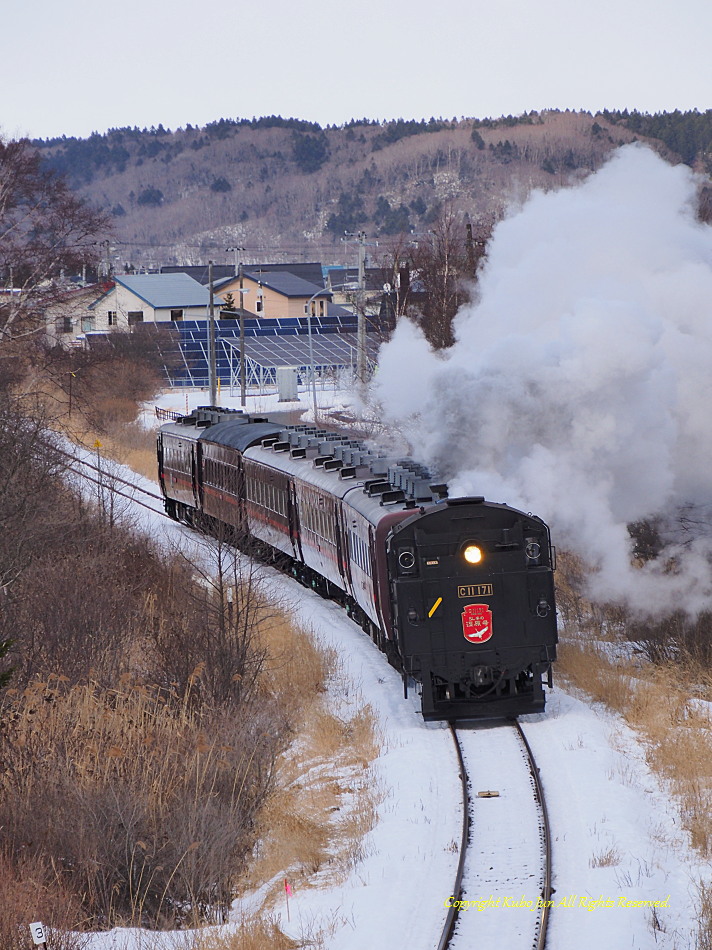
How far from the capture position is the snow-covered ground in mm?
10344

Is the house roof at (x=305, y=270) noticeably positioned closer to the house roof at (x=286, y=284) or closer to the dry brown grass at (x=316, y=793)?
the house roof at (x=286, y=284)

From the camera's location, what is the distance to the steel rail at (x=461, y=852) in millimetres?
10219

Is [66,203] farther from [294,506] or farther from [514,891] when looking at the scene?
[514,891]

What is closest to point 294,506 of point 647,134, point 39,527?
point 39,527

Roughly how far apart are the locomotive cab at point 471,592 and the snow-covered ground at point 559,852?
3.30 ft

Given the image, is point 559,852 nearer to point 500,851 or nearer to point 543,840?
point 543,840

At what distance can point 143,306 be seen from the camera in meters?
95.4

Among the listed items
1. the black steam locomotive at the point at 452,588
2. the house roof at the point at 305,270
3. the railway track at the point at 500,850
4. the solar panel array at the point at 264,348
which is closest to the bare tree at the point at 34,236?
the black steam locomotive at the point at 452,588

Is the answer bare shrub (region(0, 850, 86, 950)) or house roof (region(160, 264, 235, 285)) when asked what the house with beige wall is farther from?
bare shrub (region(0, 850, 86, 950))

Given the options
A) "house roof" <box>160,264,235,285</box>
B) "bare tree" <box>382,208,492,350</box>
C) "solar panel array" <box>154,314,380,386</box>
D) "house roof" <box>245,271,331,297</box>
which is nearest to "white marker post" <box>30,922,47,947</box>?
"bare tree" <box>382,208,492,350</box>

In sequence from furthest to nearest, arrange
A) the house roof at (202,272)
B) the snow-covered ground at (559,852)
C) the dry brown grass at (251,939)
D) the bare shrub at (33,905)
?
the house roof at (202,272)
the snow-covered ground at (559,852)
the dry brown grass at (251,939)
the bare shrub at (33,905)

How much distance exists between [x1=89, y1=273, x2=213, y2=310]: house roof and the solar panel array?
5865 mm

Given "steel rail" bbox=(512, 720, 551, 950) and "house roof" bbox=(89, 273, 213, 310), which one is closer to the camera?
"steel rail" bbox=(512, 720, 551, 950)

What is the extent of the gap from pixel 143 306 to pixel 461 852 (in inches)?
3422
